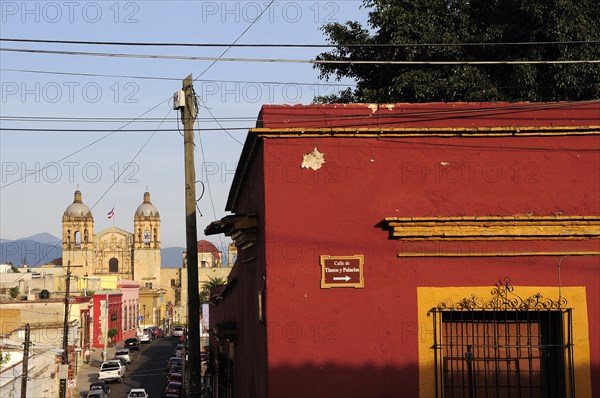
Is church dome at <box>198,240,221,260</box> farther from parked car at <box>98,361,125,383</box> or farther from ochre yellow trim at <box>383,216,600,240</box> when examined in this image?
ochre yellow trim at <box>383,216,600,240</box>

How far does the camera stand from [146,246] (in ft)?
452

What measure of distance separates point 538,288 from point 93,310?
63.0 metres

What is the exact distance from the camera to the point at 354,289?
36.4 feet

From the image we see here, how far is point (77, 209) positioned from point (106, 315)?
2526 inches

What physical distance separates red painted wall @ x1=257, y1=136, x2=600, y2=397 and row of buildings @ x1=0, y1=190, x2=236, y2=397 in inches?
797

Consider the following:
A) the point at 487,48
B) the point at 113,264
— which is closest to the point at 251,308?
the point at 487,48

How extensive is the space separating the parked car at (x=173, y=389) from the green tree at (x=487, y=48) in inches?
891

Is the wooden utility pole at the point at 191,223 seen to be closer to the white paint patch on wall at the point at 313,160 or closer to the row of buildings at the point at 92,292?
the white paint patch on wall at the point at 313,160

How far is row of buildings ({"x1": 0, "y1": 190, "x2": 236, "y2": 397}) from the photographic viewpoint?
50531 mm

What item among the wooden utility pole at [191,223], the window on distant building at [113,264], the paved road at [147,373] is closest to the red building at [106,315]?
the paved road at [147,373]

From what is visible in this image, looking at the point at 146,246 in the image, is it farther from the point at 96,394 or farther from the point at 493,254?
the point at 493,254

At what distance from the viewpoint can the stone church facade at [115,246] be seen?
13575 centimetres

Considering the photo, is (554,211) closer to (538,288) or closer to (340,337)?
(538,288)

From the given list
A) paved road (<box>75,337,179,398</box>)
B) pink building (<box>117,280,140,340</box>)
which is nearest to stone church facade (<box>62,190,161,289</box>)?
pink building (<box>117,280,140,340</box>)
